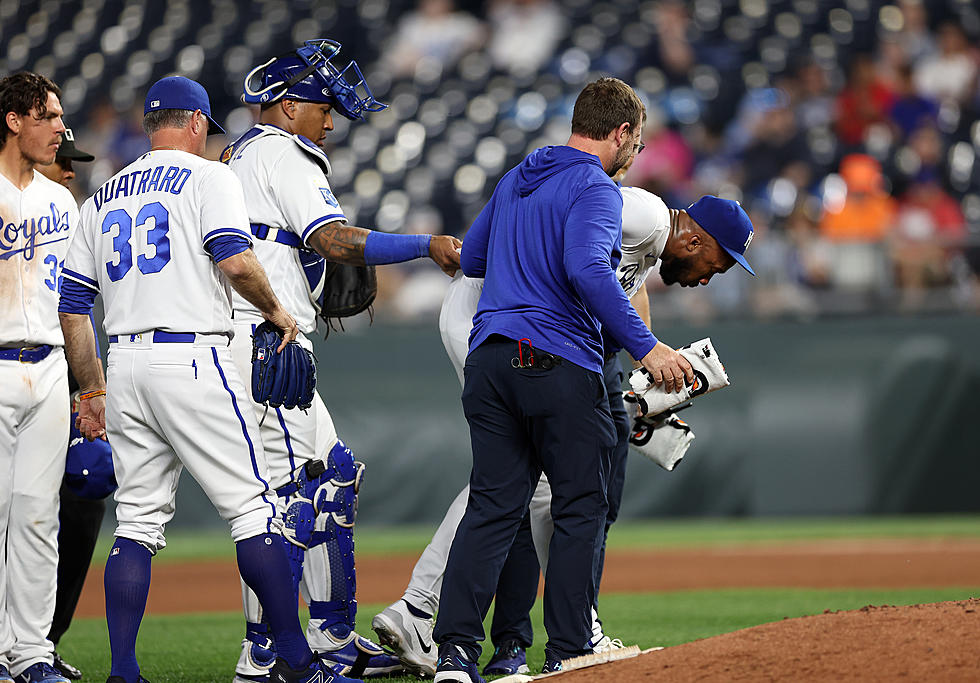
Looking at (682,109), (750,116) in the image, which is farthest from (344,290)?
(682,109)

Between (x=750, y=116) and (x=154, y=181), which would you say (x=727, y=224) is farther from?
(x=750, y=116)

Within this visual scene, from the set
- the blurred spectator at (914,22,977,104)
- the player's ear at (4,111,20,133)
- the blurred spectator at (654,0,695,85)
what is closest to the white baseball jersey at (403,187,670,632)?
the player's ear at (4,111,20,133)

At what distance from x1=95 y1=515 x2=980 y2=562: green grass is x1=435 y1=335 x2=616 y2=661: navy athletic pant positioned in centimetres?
583

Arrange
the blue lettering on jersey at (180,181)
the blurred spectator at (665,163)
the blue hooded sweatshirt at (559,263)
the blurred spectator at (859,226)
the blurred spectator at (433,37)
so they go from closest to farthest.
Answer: the blue hooded sweatshirt at (559,263)
the blue lettering on jersey at (180,181)
the blurred spectator at (859,226)
the blurred spectator at (665,163)
the blurred spectator at (433,37)

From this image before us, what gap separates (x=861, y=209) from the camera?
39.9 feet

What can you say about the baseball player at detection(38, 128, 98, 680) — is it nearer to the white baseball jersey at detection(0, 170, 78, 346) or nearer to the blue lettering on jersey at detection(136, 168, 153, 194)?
the white baseball jersey at detection(0, 170, 78, 346)

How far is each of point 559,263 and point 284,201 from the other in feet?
4.00

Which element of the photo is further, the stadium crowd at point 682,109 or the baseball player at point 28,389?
the stadium crowd at point 682,109

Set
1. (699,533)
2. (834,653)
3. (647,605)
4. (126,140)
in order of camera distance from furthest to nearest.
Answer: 1. (126,140)
2. (699,533)
3. (647,605)
4. (834,653)

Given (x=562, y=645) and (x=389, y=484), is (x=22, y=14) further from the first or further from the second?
(x=562, y=645)

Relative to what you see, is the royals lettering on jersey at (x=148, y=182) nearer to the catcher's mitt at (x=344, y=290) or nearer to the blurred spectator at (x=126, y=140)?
the catcher's mitt at (x=344, y=290)

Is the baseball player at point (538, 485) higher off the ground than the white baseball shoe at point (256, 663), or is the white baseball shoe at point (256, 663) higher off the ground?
the baseball player at point (538, 485)

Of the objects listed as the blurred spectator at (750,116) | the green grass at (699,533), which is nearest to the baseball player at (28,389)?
the green grass at (699,533)

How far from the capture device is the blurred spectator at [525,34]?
16156 millimetres
